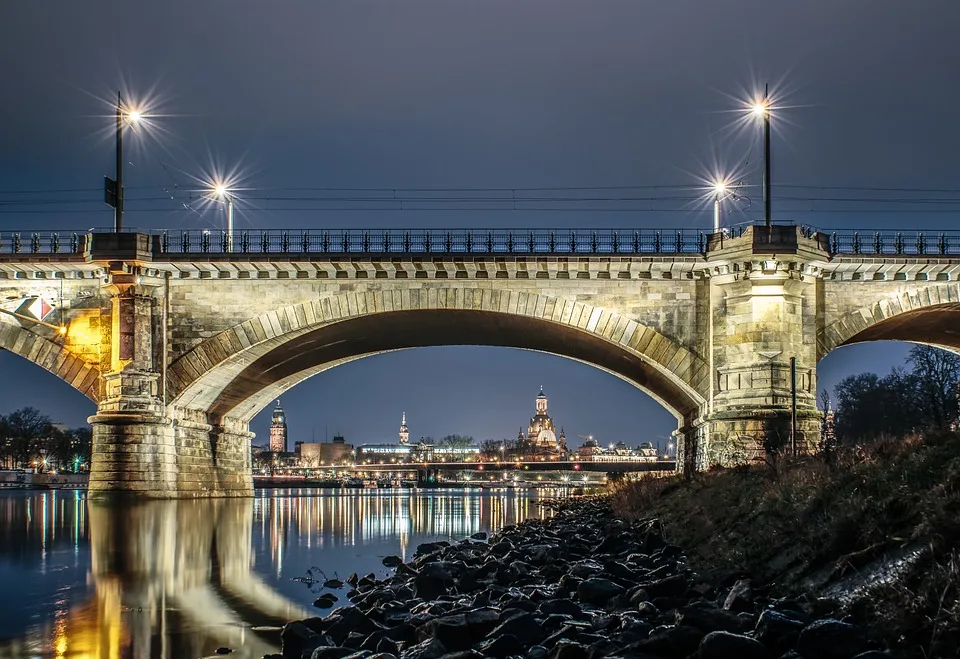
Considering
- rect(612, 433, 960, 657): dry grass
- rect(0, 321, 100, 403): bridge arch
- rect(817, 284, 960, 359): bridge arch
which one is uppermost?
rect(817, 284, 960, 359): bridge arch

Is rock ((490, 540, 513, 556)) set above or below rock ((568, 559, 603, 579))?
below

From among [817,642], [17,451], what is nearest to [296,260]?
[817,642]

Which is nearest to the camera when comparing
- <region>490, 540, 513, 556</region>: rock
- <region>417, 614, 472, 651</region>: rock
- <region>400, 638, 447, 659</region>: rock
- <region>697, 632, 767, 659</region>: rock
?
<region>697, 632, 767, 659</region>: rock

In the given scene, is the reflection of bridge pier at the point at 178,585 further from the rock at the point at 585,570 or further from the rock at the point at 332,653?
the rock at the point at 585,570

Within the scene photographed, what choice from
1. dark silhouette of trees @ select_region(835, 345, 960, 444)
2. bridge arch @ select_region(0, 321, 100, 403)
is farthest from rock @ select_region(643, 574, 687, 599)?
dark silhouette of trees @ select_region(835, 345, 960, 444)

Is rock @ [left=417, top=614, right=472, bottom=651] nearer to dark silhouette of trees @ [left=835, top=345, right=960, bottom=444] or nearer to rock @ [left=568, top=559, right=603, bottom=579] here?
rock @ [left=568, top=559, right=603, bottom=579]

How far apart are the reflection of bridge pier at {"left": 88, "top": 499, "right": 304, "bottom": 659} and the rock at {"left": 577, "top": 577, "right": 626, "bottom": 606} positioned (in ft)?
13.3

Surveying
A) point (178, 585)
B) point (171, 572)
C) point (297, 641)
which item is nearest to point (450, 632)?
point (297, 641)

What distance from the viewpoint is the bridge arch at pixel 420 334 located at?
45.9 meters

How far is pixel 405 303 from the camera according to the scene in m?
46.8

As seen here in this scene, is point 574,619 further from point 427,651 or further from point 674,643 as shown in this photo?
point 674,643

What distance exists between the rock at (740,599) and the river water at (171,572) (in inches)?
222

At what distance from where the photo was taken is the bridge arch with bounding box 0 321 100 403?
155 feet

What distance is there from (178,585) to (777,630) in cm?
1317
